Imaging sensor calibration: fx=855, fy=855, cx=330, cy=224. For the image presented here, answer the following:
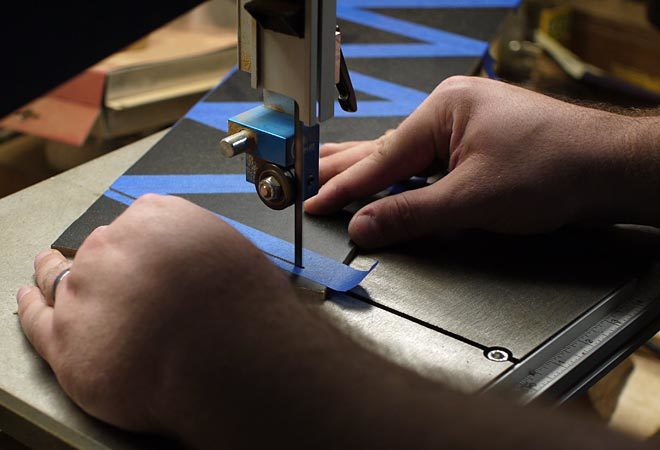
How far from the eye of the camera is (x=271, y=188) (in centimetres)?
92

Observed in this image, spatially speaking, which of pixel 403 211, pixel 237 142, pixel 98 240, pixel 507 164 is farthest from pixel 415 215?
pixel 98 240

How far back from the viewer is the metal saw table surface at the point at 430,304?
31.7 inches

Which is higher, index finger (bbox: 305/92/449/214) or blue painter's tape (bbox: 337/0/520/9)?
blue painter's tape (bbox: 337/0/520/9)

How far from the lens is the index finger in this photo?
1.04m

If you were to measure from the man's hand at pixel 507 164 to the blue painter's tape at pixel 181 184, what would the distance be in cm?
19

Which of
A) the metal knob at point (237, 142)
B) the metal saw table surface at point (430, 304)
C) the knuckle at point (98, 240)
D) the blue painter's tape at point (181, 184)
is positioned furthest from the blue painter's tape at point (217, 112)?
the knuckle at point (98, 240)

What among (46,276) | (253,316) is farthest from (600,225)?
(46,276)

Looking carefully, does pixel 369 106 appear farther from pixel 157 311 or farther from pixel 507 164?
pixel 157 311

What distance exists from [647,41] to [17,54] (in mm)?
2040

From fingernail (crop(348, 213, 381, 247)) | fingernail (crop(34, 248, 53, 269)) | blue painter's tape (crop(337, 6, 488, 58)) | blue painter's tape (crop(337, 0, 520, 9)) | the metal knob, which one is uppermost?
blue painter's tape (crop(337, 0, 520, 9))

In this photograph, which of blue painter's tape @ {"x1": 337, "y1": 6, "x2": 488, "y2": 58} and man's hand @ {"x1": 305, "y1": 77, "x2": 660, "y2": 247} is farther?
blue painter's tape @ {"x1": 337, "y1": 6, "x2": 488, "y2": 58}

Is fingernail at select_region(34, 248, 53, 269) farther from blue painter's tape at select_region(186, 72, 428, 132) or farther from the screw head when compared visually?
the screw head

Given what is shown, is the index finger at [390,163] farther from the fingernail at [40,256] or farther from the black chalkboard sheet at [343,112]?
the fingernail at [40,256]

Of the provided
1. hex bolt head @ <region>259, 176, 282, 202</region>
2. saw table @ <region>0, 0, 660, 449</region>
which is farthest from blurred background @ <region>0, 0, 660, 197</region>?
hex bolt head @ <region>259, 176, 282, 202</region>
